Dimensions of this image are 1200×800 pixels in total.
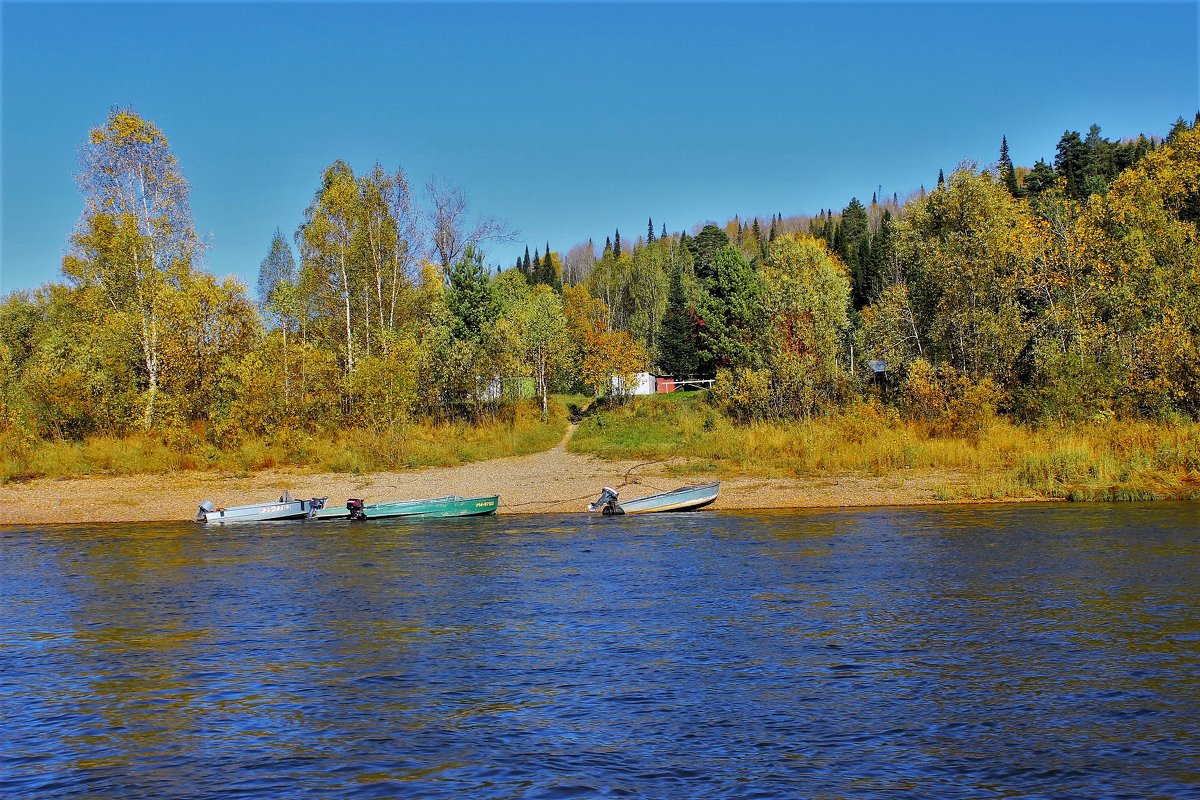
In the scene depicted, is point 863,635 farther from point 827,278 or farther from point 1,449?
point 827,278

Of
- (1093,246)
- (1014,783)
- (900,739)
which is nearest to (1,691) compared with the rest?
(900,739)

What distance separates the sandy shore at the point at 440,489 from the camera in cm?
3881

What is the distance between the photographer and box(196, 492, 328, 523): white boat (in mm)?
37344

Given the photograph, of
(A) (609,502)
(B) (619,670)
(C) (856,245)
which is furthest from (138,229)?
(C) (856,245)

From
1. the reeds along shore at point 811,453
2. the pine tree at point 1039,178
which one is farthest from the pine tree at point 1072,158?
the reeds along shore at point 811,453

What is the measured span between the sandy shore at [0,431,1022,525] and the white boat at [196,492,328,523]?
2111mm

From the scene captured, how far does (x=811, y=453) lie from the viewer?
4403 cm

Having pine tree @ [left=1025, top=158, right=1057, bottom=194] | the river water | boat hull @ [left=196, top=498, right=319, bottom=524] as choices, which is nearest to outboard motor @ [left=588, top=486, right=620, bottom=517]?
Result: the river water

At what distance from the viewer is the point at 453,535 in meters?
32.7

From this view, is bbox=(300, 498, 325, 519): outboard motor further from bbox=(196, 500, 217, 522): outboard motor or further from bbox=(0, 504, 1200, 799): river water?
bbox=(0, 504, 1200, 799): river water

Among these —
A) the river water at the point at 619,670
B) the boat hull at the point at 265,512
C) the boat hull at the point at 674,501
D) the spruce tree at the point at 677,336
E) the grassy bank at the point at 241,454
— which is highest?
the spruce tree at the point at 677,336

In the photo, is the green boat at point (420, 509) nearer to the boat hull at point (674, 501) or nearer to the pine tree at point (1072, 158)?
the boat hull at point (674, 501)

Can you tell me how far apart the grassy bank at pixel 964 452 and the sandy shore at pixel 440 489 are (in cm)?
143

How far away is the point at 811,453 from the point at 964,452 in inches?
253
